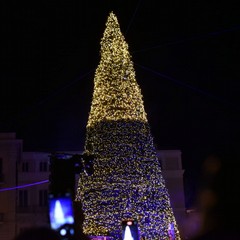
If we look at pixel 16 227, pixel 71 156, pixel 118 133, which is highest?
pixel 118 133

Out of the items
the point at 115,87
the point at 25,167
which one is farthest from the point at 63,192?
the point at 25,167

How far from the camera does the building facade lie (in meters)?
32.7

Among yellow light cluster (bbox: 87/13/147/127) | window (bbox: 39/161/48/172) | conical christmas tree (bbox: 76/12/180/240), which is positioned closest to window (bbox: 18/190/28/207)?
window (bbox: 39/161/48/172)

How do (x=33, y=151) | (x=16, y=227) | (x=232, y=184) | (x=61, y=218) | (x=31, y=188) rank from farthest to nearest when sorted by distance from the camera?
(x=33, y=151)
(x=31, y=188)
(x=16, y=227)
(x=61, y=218)
(x=232, y=184)

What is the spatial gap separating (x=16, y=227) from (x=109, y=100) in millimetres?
17712

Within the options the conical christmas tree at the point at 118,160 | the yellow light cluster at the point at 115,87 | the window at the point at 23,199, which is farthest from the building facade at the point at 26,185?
the yellow light cluster at the point at 115,87

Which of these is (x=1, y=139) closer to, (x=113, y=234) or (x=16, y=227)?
(x=16, y=227)

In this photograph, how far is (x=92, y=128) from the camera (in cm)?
1928

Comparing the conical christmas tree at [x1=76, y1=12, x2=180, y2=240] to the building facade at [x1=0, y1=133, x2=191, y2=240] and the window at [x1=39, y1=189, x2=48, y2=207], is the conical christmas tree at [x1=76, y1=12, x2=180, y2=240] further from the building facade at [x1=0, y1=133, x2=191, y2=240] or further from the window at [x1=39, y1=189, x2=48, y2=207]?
the window at [x1=39, y1=189, x2=48, y2=207]

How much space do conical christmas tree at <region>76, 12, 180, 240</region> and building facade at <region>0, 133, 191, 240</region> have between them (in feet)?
43.2

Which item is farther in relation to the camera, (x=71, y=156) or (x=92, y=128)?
(x=92, y=128)

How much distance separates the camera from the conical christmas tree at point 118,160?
752 inches

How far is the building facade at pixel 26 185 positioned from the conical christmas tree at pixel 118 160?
43.2 feet

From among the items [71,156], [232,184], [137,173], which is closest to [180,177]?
[137,173]
